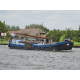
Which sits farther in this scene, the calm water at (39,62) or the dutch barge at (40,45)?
the dutch barge at (40,45)

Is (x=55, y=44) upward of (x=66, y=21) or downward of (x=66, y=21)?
downward

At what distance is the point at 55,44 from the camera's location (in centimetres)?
2038

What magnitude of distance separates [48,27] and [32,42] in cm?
772

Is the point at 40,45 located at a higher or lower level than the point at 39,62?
higher

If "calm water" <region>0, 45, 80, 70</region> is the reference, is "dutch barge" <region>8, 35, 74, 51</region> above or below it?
above

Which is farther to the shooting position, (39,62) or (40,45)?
(40,45)

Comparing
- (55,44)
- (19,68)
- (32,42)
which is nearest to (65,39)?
(55,44)

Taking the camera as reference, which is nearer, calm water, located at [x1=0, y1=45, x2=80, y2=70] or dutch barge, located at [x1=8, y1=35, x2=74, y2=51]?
calm water, located at [x1=0, y1=45, x2=80, y2=70]

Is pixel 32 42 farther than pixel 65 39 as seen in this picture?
Yes

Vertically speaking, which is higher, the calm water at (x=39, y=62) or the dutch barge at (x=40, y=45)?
the dutch barge at (x=40, y=45)
